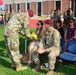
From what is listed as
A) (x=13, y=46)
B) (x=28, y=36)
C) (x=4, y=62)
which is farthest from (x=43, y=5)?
(x=13, y=46)

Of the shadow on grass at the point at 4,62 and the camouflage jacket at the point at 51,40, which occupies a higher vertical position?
the camouflage jacket at the point at 51,40

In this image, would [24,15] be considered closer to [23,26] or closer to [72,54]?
[23,26]

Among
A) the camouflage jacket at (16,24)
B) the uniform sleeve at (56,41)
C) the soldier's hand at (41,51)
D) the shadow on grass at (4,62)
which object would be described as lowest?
the shadow on grass at (4,62)

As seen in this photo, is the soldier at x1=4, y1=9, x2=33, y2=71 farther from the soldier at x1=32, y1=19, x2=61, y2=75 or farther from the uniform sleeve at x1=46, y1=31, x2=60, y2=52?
the uniform sleeve at x1=46, y1=31, x2=60, y2=52

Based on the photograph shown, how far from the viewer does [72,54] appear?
21.3 ft

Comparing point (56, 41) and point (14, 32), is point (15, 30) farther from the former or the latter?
point (56, 41)

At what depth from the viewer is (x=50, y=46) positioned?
20.6 ft

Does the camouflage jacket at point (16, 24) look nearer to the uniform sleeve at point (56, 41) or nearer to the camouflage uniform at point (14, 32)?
the camouflage uniform at point (14, 32)

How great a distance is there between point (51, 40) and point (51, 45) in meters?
0.13

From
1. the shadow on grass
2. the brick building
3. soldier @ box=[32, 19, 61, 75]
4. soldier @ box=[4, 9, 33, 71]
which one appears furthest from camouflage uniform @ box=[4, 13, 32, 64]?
the brick building

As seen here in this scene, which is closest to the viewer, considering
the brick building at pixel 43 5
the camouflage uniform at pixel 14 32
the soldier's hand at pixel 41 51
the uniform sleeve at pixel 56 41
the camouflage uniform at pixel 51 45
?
the camouflage uniform at pixel 51 45

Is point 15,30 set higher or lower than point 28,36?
higher

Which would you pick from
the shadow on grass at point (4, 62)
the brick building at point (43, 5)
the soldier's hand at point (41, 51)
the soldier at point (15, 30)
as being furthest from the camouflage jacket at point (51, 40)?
the brick building at point (43, 5)

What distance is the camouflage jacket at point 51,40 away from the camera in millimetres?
6070
